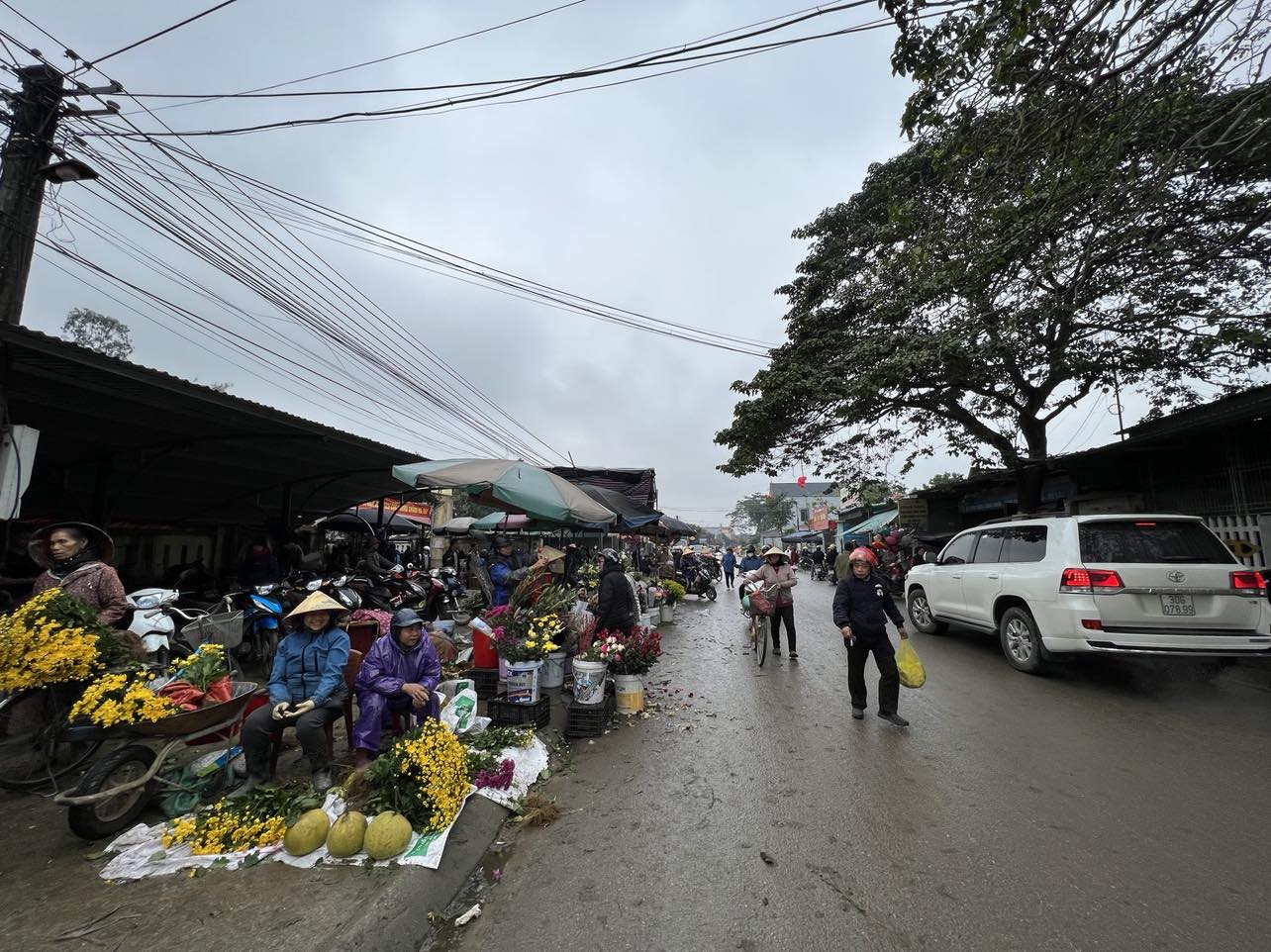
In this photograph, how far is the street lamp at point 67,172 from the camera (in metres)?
5.88

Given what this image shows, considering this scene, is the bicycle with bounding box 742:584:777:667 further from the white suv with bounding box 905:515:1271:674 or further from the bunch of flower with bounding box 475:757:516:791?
the bunch of flower with bounding box 475:757:516:791

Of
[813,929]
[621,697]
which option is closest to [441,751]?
[813,929]

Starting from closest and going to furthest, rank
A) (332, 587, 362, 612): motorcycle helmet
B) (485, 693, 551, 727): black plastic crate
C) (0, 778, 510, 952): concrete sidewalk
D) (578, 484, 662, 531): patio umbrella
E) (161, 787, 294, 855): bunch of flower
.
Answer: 1. (0, 778, 510, 952): concrete sidewalk
2. (161, 787, 294, 855): bunch of flower
3. (485, 693, 551, 727): black plastic crate
4. (332, 587, 362, 612): motorcycle helmet
5. (578, 484, 662, 531): patio umbrella

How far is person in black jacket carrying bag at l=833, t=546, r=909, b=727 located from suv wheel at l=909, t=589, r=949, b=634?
14.9ft

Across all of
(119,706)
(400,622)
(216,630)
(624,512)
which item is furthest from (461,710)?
(624,512)

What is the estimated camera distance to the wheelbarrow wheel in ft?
9.62

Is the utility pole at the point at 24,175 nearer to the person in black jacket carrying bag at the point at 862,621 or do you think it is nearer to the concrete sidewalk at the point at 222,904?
the concrete sidewalk at the point at 222,904

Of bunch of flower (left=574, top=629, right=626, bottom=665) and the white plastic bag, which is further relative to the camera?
bunch of flower (left=574, top=629, right=626, bottom=665)

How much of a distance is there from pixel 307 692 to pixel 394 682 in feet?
1.83

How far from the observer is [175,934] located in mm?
2301

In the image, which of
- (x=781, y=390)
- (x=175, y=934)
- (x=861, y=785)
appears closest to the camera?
(x=175, y=934)

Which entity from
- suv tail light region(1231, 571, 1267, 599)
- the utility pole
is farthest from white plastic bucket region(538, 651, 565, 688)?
suv tail light region(1231, 571, 1267, 599)

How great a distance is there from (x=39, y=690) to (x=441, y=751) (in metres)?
2.64

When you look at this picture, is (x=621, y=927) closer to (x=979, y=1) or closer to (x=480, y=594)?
(x=979, y=1)
